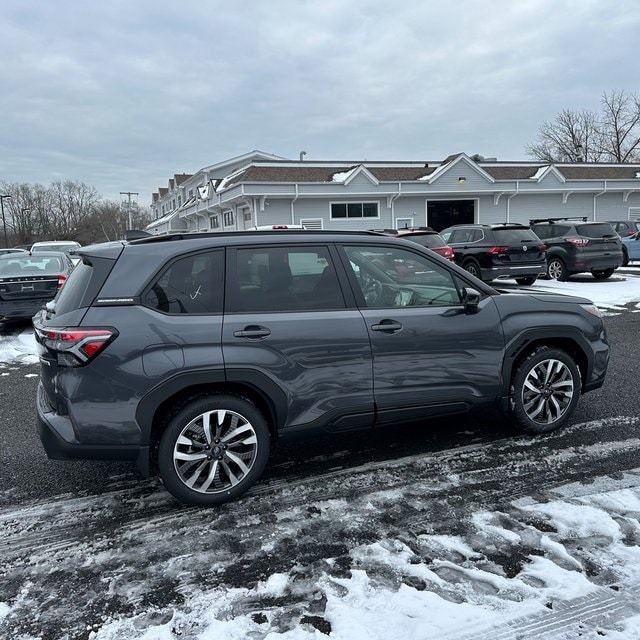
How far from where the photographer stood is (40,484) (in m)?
3.75

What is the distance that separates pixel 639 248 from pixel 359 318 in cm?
1830

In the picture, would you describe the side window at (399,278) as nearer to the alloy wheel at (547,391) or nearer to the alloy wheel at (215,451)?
the alloy wheel at (547,391)

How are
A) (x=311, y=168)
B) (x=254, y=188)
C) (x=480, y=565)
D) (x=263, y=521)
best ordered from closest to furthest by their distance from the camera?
(x=480, y=565), (x=263, y=521), (x=254, y=188), (x=311, y=168)

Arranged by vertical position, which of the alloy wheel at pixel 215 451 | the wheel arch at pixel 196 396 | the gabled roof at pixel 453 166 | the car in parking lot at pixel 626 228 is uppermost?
the gabled roof at pixel 453 166

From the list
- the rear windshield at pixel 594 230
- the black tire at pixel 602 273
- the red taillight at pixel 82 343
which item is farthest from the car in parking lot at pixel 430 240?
the red taillight at pixel 82 343

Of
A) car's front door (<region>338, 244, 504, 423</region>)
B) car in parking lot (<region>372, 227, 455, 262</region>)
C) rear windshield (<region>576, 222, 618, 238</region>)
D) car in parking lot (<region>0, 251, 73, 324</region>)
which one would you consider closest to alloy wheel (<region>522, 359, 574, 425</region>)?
car's front door (<region>338, 244, 504, 423</region>)

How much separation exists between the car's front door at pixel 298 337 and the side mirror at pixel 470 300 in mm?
845

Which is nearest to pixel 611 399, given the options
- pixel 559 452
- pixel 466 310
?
pixel 559 452

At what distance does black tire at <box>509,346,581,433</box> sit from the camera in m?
4.13

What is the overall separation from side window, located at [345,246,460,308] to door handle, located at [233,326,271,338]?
77 centimetres

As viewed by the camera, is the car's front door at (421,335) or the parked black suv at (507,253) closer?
Result: the car's front door at (421,335)

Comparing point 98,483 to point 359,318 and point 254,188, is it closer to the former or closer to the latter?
point 359,318

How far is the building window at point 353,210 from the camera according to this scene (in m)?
25.5

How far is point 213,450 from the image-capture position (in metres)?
3.27
